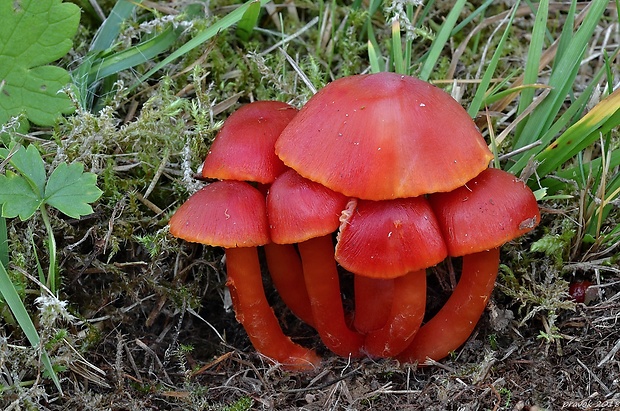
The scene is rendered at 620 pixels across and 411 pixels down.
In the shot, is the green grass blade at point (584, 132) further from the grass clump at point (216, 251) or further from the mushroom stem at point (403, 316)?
the mushroom stem at point (403, 316)

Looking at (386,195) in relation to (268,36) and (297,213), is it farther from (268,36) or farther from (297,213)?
(268,36)

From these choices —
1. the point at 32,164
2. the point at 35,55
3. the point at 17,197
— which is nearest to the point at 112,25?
the point at 35,55

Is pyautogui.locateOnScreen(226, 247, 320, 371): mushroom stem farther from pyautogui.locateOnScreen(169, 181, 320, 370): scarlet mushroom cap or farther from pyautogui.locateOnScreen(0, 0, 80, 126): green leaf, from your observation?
pyautogui.locateOnScreen(0, 0, 80, 126): green leaf

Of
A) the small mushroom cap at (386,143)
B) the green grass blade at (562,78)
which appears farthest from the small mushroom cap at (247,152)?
the green grass blade at (562,78)

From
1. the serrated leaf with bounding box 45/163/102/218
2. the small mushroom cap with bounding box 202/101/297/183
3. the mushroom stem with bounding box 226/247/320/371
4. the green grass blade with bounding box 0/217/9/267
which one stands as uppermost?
the small mushroom cap with bounding box 202/101/297/183

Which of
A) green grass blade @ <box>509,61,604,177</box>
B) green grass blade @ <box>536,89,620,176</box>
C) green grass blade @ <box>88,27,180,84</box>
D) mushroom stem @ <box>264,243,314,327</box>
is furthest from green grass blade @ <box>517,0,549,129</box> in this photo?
green grass blade @ <box>88,27,180,84</box>
